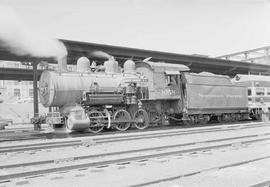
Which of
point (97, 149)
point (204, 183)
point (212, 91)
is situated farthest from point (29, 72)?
point (204, 183)

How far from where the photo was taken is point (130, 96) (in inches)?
630

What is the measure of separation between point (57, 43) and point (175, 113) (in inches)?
283

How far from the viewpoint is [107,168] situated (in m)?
6.54

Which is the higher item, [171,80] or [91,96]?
[171,80]

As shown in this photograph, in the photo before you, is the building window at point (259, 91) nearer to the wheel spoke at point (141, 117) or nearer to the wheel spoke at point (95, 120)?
the wheel spoke at point (141, 117)

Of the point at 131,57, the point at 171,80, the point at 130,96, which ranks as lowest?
the point at 130,96

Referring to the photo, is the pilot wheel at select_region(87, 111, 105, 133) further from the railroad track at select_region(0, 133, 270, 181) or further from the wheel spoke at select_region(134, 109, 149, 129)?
the railroad track at select_region(0, 133, 270, 181)

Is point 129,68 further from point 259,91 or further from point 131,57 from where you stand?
point 259,91

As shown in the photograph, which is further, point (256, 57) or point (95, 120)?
point (256, 57)

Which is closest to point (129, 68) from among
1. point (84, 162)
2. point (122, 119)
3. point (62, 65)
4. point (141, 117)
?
point (141, 117)

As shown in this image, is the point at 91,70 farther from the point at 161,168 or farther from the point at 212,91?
the point at 161,168

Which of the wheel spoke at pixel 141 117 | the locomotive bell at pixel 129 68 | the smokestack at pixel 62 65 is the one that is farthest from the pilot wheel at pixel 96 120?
the locomotive bell at pixel 129 68

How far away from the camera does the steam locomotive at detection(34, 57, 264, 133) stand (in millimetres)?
14375

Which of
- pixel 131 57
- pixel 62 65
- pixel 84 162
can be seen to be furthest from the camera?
pixel 131 57
